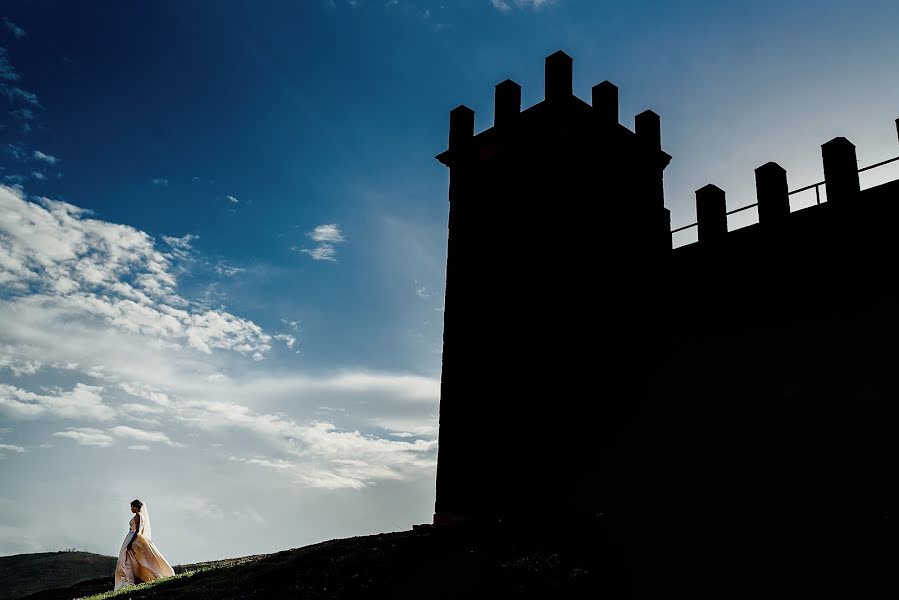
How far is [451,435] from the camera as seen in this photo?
1742cm

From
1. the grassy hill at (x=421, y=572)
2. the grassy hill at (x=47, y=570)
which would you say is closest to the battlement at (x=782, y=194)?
the grassy hill at (x=421, y=572)

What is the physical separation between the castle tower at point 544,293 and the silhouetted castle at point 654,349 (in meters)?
0.05

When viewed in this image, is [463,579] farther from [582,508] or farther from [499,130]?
[499,130]

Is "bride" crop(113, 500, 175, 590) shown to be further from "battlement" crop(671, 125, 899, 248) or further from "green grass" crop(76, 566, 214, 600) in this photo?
"battlement" crop(671, 125, 899, 248)

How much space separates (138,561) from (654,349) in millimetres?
14482

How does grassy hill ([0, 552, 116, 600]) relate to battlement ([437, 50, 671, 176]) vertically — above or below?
below

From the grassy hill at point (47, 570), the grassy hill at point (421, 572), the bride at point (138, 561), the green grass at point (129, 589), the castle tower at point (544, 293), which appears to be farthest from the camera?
the grassy hill at point (47, 570)

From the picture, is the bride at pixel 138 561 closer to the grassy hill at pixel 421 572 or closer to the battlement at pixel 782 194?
the grassy hill at pixel 421 572

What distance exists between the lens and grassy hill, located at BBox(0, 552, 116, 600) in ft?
103

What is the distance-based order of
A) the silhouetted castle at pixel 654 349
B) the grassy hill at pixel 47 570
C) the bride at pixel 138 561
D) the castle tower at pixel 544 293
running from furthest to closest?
the grassy hill at pixel 47 570 < the bride at pixel 138 561 < the castle tower at pixel 544 293 < the silhouetted castle at pixel 654 349

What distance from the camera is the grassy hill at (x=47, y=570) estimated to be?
31.5 metres

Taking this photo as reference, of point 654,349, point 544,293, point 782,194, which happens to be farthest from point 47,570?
point 782,194

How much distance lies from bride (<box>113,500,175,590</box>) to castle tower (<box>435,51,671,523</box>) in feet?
26.4

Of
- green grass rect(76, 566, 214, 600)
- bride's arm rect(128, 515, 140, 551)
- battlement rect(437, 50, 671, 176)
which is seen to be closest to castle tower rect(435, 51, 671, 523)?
battlement rect(437, 50, 671, 176)
